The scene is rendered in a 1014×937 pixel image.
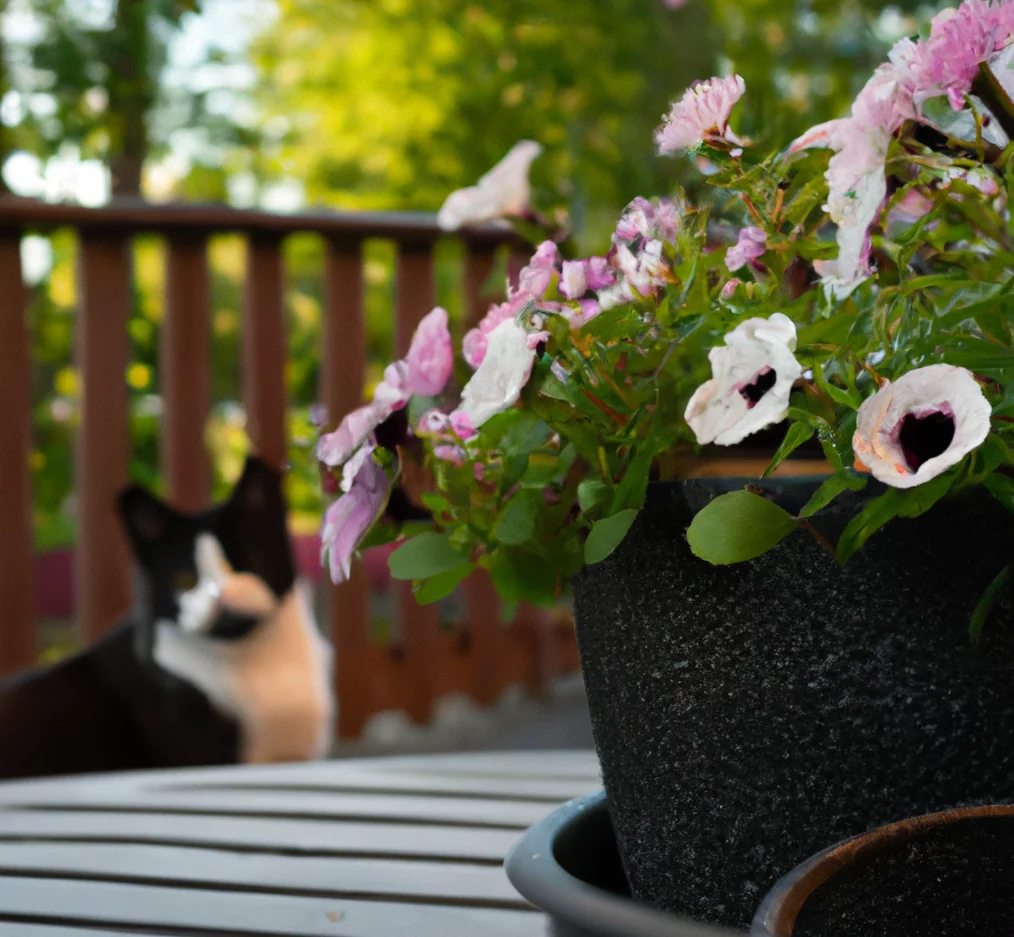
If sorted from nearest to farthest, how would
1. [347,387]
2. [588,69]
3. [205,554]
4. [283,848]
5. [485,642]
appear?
1. [283,848]
2. [205,554]
3. [347,387]
4. [485,642]
5. [588,69]

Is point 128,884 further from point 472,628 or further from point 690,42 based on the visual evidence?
point 690,42

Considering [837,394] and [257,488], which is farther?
[257,488]

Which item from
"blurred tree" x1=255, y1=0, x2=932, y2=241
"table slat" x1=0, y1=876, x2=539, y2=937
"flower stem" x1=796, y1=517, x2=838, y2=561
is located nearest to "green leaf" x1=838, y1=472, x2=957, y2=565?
"flower stem" x1=796, y1=517, x2=838, y2=561

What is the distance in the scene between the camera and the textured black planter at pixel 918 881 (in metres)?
0.37

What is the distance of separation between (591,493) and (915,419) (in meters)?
0.13

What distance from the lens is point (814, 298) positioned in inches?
18.9

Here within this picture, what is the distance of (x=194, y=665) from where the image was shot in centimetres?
202

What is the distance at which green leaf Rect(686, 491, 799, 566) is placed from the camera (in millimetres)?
387

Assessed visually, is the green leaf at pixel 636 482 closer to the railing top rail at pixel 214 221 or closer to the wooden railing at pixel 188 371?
the railing top rail at pixel 214 221

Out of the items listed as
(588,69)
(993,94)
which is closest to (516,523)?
(993,94)

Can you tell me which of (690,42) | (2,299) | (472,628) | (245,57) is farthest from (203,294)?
(245,57)

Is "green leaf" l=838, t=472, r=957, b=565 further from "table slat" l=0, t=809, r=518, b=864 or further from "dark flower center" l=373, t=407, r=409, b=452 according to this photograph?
"table slat" l=0, t=809, r=518, b=864

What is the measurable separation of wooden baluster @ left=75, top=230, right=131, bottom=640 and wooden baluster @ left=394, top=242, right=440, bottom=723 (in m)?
0.60

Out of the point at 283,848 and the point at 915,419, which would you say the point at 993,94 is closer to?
the point at 915,419
